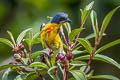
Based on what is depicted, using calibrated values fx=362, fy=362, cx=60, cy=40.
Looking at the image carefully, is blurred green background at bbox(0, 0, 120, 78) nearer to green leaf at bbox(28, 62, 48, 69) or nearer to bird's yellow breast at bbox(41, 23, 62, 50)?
bird's yellow breast at bbox(41, 23, 62, 50)

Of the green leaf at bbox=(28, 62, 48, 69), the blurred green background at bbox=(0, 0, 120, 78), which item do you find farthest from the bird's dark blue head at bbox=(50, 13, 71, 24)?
the blurred green background at bbox=(0, 0, 120, 78)

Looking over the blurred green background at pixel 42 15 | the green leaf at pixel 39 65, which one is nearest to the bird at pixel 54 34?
the green leaf at pixel 39 65

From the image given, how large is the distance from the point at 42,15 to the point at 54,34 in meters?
2.46

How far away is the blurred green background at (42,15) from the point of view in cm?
521

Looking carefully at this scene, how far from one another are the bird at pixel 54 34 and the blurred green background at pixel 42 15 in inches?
73.8

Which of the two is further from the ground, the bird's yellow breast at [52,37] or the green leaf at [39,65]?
the bird's yellow breast at [52,37]

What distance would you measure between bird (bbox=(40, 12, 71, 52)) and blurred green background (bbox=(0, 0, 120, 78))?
1.87 metres

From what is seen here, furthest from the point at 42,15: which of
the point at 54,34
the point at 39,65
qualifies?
the point at 39,65

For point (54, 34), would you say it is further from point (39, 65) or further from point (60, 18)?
point (39, 65)

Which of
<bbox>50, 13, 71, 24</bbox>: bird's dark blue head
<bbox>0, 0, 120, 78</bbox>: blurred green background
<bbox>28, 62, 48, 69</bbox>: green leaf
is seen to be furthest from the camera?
<bbox>0, 0, 120, 78</bbox>: blurred green background

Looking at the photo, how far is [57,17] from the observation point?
3072 mm

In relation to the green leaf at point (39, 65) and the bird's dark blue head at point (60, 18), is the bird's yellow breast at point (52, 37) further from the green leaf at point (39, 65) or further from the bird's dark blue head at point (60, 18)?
the green leaf at point (39, 65)

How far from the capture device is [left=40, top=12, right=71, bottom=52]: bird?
2995 millimetres

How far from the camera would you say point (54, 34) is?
3.08 meters
